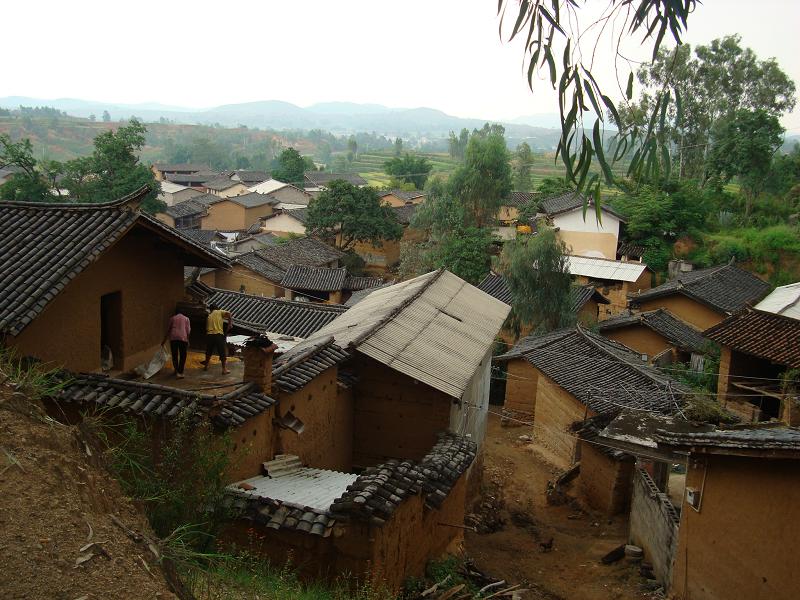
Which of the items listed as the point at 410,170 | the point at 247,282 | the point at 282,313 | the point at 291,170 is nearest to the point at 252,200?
the point at 291,170

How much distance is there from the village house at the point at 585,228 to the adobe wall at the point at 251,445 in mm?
28482

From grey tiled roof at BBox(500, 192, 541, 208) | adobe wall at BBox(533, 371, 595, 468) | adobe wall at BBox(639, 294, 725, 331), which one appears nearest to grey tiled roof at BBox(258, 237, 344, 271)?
grey tiled roof at BBox(500, 192, 541, 208)

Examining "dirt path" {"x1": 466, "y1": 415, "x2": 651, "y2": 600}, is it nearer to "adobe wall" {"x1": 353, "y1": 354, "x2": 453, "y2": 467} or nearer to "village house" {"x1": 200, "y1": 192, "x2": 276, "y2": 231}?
"adobe wall" {"x1": 353, "y1": 354, "x2": 453, "y2": 467}

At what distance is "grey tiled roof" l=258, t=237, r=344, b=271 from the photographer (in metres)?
37.4

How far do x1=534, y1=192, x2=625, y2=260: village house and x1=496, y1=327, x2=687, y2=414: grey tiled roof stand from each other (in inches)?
624

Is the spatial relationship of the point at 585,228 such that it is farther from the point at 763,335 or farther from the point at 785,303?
the point at 763,335

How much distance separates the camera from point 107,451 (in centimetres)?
592

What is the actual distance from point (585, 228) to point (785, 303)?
17.3 metres

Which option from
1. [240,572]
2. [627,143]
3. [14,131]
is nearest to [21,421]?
[240,572]

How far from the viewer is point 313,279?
115 ft

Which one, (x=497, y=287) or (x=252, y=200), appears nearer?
(x=497, y=287)

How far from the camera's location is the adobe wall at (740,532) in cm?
849

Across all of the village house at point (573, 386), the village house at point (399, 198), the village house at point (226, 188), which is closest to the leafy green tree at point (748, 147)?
the village house at point (573, 386)

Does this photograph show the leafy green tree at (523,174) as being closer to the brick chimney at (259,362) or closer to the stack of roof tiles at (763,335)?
the stack of roof tiles at (763,335)
